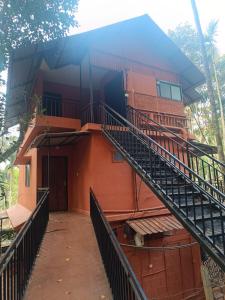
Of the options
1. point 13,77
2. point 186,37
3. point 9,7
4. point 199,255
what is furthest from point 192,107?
point 9,7

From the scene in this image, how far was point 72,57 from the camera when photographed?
979 centimetres

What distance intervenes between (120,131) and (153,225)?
12.0 feet

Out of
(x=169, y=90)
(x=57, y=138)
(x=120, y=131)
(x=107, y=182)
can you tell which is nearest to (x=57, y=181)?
(x=57, y=138)

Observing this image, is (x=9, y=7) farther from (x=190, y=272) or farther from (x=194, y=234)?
(x=190, y=272)

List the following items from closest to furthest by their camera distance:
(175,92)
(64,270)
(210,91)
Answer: (64,270)
(210,91)
(175,92)

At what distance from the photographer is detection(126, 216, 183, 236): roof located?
8.17 meters

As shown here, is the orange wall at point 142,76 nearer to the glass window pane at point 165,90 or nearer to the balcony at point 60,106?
the glass window pane at point 165,90

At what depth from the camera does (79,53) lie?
9.83m

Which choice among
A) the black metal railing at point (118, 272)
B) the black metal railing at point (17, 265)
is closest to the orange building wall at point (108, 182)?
the black metal railing at point (118, 272)

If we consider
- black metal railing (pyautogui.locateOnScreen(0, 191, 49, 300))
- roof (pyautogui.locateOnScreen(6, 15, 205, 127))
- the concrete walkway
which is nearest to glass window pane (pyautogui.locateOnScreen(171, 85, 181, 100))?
roof (pyautogui.locateOnScreen(6, 15, 205, 127))

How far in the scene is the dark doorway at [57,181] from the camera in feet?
36.8

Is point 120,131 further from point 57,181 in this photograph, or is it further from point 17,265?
point 17,265

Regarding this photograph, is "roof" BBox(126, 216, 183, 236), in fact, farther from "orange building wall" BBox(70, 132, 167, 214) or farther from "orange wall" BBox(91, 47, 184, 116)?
"orange wall" BBox(91, 47, 184, 116)

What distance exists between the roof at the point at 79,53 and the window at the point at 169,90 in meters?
1.18
